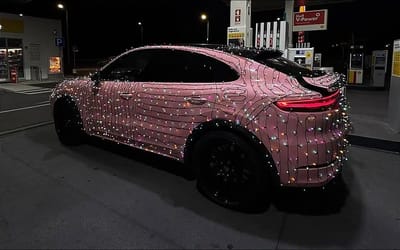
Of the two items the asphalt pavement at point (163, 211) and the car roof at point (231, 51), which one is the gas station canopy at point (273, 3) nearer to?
the asphalt pavement at point (163, 211)

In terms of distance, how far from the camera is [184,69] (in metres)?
3.68

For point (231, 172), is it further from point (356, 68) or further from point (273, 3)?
point (273, 3)

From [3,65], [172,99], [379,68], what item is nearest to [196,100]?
[172,99]

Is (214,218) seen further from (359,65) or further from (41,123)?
(359,65)

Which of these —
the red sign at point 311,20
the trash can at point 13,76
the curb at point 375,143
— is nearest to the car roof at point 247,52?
the curb at point 375,143

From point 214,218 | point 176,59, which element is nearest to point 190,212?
A: point 214,218

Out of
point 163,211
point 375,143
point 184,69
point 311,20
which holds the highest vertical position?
point 311,20

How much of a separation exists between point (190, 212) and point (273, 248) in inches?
34.9

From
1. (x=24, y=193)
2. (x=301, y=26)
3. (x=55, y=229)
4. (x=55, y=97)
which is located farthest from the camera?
(x=301, y=26)

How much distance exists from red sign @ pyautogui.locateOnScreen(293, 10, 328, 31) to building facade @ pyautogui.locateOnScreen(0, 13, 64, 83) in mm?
15561

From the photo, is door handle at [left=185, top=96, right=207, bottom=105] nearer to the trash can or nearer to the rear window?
the rear window

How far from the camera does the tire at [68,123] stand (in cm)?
504

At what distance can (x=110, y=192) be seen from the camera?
3645mm

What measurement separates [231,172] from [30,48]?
21.0 m
